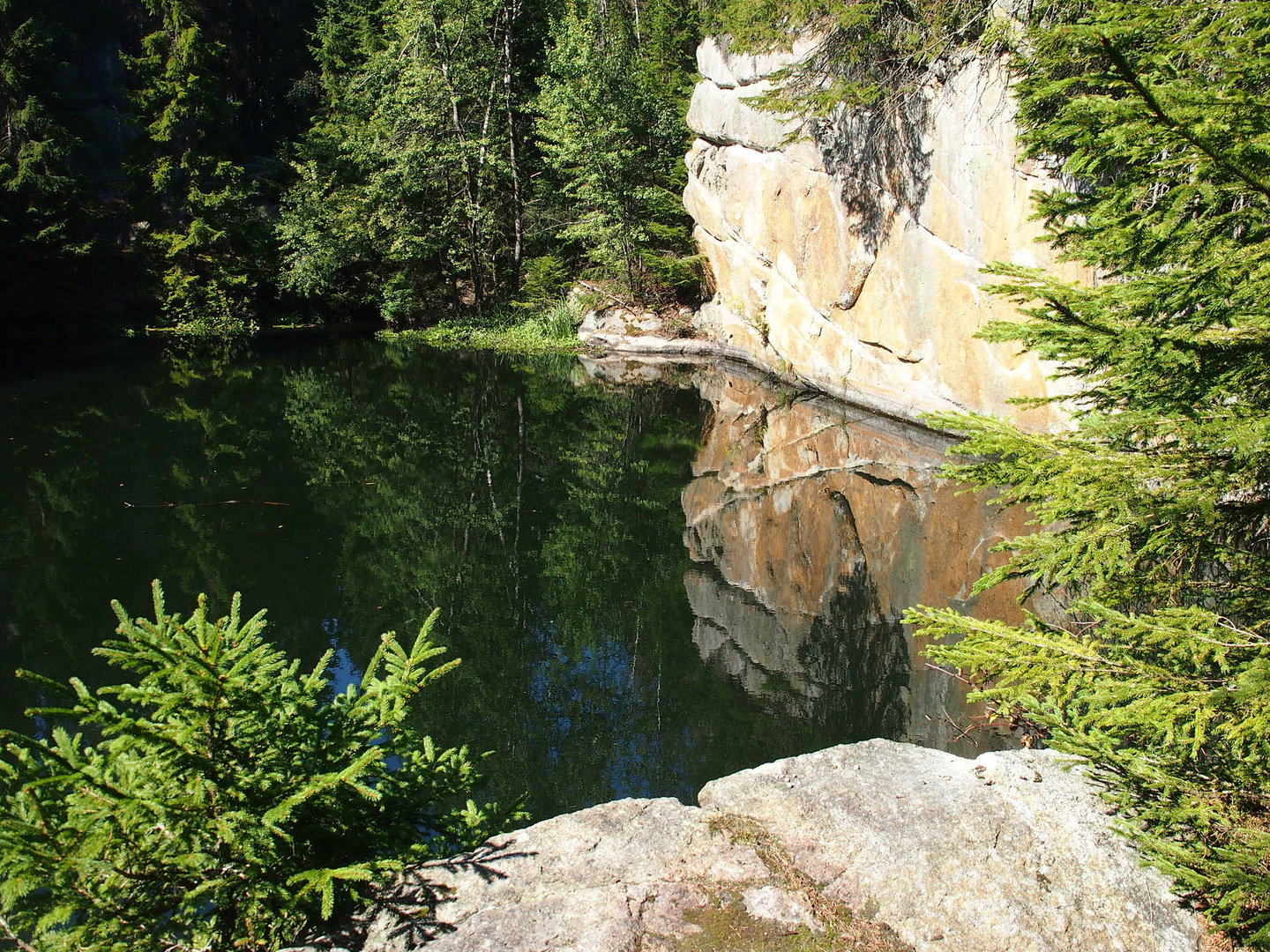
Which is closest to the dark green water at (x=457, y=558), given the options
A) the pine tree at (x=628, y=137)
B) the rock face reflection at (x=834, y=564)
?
the rock face reflection at (x=834, y=564)

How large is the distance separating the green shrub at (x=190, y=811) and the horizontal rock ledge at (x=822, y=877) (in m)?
0.26

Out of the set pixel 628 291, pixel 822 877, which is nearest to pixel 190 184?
pixel 628 291

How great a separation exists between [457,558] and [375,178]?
18.3m

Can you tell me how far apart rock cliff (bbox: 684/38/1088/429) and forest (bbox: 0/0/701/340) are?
9.84 feet

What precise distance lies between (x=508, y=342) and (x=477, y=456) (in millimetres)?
11448

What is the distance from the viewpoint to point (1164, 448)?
2.86 metres

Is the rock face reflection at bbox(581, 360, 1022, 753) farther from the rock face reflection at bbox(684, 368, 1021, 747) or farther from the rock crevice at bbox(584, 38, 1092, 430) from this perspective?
the rock crevice at bbox(584, 38, 1092, 430)

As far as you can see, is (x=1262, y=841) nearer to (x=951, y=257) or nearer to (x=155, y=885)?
(x=155, y=885)

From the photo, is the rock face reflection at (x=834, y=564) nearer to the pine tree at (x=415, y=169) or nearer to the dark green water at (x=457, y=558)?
the dark green water at (x=457, y=558)

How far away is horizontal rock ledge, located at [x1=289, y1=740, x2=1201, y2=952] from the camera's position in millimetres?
2531

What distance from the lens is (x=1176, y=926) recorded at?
2.56 m

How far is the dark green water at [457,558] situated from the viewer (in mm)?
5281

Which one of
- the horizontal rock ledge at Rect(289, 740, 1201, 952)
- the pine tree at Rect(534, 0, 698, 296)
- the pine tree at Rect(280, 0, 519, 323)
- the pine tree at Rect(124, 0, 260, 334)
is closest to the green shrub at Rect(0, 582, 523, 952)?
the horizontal rock ledge at Rect(289, 740, 1201, 952)

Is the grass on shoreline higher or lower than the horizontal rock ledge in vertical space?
higher
